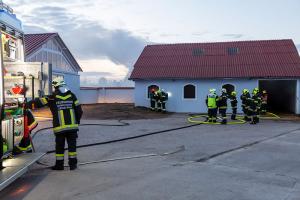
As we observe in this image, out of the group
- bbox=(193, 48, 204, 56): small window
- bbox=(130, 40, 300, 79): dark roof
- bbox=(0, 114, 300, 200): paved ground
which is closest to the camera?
bbox=(0, 114, 300, 200): paved ground

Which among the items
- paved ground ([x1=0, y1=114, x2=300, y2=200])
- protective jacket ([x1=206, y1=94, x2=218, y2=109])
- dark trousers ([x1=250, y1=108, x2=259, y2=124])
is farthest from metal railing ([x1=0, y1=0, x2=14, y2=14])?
dark trousers ([x1=250, y1=108, x2=259, y2=124])

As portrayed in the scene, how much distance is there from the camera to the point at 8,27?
7.59 metres

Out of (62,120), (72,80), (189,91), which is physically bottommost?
(62,120)

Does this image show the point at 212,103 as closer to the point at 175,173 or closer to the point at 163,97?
the point at 163,97

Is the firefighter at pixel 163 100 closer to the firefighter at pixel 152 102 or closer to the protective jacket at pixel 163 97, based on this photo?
the protective jacket at pixel 163 97

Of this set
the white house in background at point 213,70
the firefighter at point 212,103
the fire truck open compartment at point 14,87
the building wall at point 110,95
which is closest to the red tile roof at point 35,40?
the building wall at point 110,95

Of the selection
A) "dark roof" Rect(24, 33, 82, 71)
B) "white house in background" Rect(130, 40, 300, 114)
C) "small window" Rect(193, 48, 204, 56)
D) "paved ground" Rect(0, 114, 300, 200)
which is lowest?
"paved ground" Rect(0, 114, 300, 200)

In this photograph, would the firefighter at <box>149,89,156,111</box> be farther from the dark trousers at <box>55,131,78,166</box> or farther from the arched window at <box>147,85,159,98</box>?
the dark trousers at <box>55,131,78,166</box>

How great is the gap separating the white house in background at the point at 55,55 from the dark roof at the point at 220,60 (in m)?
6.69

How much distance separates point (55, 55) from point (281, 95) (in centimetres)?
1794

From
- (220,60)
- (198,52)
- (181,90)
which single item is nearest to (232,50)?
(220,60)

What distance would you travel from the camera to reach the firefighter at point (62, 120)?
298 inches

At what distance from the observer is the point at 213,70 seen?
2556 cm

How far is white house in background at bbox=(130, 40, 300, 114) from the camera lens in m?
24.7
